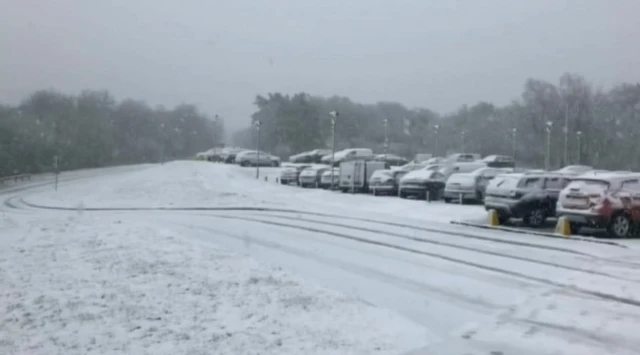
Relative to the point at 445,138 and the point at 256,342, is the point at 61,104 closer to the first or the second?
the point at 445,138

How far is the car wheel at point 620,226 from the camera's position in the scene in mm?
21062

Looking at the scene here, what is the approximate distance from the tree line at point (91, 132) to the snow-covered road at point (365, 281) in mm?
58383

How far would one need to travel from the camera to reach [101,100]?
119812mm

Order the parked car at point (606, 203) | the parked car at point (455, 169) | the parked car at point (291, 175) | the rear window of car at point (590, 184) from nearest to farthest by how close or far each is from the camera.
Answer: the parked car at point (606, 203), the rear window of car at point (590, 184), the parked car at point (455, 169), the parked car at point (291, 175)

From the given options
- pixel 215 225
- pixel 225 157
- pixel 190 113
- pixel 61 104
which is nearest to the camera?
pixel 215 225

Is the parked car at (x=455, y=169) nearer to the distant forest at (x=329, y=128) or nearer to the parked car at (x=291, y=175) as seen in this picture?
the parked car at (x=291, y=175)

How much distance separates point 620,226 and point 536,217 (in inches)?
179

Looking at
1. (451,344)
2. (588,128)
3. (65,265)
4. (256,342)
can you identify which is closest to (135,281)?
(65,265)

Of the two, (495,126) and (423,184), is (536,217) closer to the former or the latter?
(423,184)

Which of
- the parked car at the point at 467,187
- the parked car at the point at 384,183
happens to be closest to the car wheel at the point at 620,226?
the parked car at the point at 467,187

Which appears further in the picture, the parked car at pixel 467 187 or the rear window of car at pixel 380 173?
the rear window of car at pixel 380 173

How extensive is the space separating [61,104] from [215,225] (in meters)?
81.2

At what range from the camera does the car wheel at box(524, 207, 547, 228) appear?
83.9 feet

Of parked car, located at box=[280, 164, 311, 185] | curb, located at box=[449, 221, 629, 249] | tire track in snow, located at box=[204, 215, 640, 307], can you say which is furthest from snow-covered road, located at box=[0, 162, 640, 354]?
parked car, located at box=[280, 164, 311, 185]
